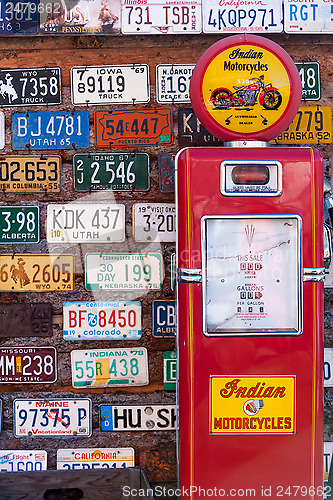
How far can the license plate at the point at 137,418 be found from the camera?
9.14 ft

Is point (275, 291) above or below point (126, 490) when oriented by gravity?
above

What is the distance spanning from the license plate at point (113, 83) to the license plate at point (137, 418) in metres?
1.86

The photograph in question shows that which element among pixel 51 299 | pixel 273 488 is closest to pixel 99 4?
pixel 51 299

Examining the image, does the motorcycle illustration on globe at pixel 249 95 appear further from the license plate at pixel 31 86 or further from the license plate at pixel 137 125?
the license plate at pixel 31 86

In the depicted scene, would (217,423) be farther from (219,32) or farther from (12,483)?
(219,32)

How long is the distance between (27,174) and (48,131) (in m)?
0.29

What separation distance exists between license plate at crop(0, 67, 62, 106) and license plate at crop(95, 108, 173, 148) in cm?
30

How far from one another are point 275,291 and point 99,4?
1.99m

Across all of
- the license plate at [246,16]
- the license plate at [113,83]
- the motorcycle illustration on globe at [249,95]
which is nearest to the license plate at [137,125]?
the license plate at [113,83]

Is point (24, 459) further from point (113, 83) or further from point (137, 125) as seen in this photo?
point (113, 83)

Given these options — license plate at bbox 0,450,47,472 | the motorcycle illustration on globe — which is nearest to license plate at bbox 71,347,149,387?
license plate at bbox 0,450,47,472

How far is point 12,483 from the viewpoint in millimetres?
2658

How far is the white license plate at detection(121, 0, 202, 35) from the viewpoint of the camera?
106 inches

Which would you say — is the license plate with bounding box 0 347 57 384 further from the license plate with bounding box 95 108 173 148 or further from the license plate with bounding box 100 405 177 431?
the license plate with bounding box 95 108 173 148
